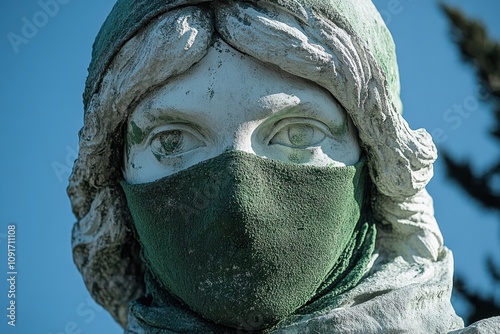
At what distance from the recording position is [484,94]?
1188 cm

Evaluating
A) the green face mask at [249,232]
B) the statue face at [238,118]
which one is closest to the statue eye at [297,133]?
the statue face at [238,118]

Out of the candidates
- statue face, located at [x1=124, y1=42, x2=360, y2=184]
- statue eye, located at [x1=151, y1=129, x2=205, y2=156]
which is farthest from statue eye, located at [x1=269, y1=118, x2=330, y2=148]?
statue eye, located at [x1=151, y1=129, x2=205, y2=156]

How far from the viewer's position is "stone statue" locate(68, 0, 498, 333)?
13.1ft

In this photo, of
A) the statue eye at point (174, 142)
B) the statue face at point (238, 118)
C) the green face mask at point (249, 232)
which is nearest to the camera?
the green face mask at point (249, 232)

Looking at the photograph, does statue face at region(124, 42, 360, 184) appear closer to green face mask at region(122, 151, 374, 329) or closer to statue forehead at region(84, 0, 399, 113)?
green face mask at region(122, 151, 374, 329)

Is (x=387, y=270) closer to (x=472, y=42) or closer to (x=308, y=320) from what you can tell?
(x=308, y=320)

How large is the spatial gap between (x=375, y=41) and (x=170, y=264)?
124 cm

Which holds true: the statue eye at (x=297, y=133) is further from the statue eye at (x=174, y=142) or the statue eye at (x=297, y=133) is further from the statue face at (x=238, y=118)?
the statue eye at (x=174, y=142)

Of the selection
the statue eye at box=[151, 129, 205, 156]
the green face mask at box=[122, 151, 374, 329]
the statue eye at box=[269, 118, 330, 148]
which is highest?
the statue eye at box=[151, 129, 205, 156]

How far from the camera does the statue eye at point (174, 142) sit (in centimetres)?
420

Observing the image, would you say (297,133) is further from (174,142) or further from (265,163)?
(174,142)

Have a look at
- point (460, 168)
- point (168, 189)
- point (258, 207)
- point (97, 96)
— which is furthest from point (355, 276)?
point (460, 168)

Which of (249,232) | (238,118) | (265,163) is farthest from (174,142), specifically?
(249,232)

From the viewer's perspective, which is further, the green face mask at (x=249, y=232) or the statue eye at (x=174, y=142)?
the statue eye at (x=174, y=142)
